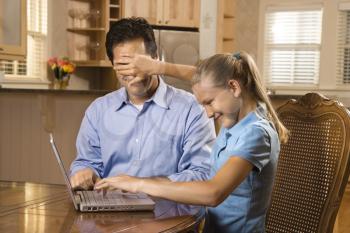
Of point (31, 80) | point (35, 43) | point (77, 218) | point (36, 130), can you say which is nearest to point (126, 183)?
point (77, 218)

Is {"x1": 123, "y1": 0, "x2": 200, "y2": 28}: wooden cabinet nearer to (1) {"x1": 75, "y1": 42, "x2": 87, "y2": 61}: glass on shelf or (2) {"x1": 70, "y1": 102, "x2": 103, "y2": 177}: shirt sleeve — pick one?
(1) {"x1": 75, "y1": 42, "x2": 87, "y2": 61}: glass on shelf

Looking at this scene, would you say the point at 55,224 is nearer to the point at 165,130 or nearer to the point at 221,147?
the point at 221,147

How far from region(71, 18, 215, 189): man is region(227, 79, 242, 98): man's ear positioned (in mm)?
468

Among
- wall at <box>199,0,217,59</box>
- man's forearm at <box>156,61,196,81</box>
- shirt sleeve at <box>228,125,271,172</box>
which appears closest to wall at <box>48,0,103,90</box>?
wall at <box>199,0,217,59</box>

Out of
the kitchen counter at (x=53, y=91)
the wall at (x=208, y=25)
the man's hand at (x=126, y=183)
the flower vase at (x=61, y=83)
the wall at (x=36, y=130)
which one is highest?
A: the wall at (x=208, y=25)

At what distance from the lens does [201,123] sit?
1.94m

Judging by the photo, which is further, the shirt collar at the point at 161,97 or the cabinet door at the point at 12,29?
the cabinet door at the point at 12,29

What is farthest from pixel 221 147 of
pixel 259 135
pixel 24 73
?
pixel 24 73

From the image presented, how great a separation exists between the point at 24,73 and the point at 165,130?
13.1 feet

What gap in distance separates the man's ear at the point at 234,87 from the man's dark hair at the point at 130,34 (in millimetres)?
605

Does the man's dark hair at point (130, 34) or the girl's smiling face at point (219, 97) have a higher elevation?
the man's dark hair at point (130, 34)

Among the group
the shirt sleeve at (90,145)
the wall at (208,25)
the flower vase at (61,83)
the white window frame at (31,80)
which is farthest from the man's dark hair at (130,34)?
the flower vase at (61,83)

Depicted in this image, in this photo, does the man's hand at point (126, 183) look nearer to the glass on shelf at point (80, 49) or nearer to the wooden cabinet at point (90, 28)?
the wooden cabinet at point (90, 28)

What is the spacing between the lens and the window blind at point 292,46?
7.22 m
